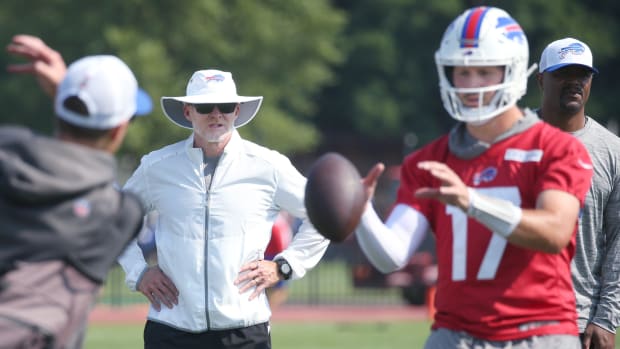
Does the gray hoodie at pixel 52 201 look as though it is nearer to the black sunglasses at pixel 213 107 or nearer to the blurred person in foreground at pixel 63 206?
the blurred person in foreground at pixel 63 206

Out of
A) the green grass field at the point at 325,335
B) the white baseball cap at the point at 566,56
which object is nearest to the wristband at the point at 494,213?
Answer: the white baseball cap at the point at 566,56

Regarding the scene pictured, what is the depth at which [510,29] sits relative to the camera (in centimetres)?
580

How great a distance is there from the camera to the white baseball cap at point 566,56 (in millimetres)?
7707

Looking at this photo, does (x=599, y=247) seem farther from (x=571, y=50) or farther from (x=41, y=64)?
(x=41, y=64)

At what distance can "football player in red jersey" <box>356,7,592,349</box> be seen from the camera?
5.70m

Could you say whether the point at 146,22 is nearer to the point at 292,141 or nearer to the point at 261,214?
the point at 292,141

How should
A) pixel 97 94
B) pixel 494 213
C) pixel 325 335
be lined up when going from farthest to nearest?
1. pixel 325 335
2. pixel 97 94
3. pixel 494 213

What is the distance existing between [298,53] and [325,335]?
24.0 m

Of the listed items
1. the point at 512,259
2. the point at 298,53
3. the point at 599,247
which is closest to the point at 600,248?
the point at 599,247

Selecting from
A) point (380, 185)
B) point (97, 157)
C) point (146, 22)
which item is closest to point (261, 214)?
point (97, 157)

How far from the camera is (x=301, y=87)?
4428 cm

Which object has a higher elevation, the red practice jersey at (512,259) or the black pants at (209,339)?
the red practice jersey at (512,259)

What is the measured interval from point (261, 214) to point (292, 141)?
34.1m

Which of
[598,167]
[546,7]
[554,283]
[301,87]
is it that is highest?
[546,7]
